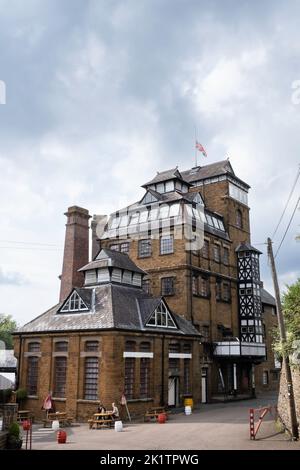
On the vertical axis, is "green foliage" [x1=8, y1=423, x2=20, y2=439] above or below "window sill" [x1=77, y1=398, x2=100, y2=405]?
below

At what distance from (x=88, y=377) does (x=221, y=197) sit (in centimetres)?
2476

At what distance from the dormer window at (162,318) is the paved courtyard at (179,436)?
633 centimetres

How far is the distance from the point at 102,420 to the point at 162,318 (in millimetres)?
9193

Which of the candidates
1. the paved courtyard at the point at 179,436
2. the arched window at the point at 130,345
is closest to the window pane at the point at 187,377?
the paved courtyard at the point at 179,436

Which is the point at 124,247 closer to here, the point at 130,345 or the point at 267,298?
the point at 130,345

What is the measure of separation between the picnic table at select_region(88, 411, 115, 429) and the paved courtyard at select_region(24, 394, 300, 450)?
2.02 ft

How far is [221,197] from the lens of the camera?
47.3 meters

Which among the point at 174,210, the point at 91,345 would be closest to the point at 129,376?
the point at 91,345

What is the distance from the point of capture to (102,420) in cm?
2581

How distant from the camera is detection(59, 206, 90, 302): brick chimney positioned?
130 ft

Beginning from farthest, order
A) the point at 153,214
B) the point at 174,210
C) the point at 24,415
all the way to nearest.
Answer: the point at 153,214
the point at 174,210
the point at 24,415

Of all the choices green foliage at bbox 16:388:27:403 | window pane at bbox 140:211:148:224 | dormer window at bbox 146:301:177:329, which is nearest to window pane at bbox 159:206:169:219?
window pane at bbox 140:211:148:224

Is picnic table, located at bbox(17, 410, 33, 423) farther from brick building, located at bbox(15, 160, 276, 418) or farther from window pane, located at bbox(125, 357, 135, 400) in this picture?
window pane, located at bbox(125, 357, 135, 400)
